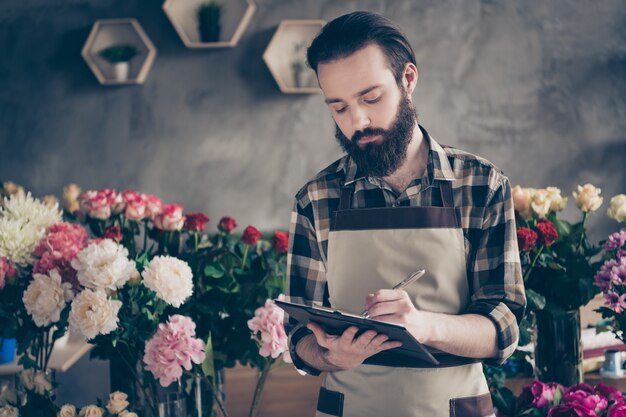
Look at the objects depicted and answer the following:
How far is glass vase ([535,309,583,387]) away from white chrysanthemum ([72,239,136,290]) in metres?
0.97

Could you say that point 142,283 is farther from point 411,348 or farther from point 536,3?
point 536,3

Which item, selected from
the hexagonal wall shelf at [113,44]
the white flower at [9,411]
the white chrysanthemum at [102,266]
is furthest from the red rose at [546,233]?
the hexagonal wall shelf at [113,44]

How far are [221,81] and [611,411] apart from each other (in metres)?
2.37

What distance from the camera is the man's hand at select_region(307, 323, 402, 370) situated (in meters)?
1.08

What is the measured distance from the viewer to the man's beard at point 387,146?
4.18 ft

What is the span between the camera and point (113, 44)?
10.5 ft

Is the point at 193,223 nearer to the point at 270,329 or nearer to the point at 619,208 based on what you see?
the point at 270,329

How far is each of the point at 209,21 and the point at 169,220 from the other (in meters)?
1.66

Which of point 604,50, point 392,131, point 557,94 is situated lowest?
point 392,131

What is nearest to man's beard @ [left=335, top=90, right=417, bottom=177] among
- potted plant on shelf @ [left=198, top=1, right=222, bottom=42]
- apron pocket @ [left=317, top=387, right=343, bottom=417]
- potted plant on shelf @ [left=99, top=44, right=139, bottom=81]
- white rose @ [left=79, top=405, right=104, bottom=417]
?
apron pocket @ [left=317, top=387, right=343, bottom=417]

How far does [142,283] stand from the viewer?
5.07 ft

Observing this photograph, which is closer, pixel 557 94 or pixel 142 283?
pixel 142 283

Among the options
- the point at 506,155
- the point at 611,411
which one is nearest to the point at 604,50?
the point at 506,155

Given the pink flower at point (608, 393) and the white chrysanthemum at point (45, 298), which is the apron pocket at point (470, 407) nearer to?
the pink flower at point (608, 393)
